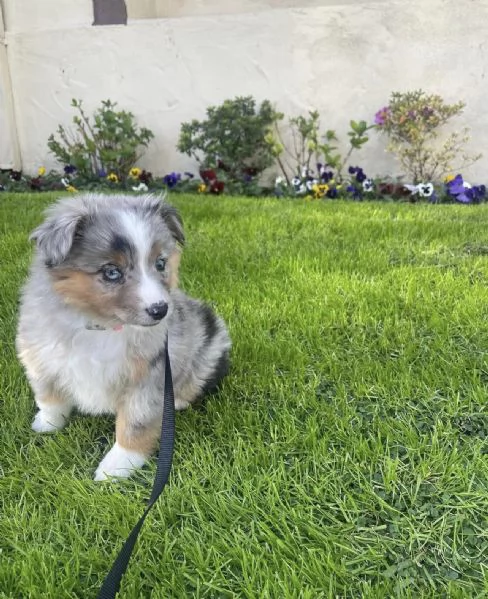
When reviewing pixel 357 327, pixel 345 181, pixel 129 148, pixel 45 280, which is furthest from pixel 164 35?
pixel 45 280

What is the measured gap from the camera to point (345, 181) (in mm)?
7125

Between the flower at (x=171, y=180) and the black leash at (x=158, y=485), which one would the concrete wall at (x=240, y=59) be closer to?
the flower at (x=171, y=180)

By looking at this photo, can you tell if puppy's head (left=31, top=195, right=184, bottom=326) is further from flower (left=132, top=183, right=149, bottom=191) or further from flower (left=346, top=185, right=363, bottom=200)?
flower (left=346, top=185, right=363, bottom=200)

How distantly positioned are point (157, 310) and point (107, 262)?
0.23 meters

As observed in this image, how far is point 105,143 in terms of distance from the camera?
300 inches

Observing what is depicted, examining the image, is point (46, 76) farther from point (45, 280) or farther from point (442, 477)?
point (442, 477)

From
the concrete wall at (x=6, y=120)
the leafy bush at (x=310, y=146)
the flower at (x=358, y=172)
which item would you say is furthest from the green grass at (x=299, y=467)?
the concrete wall at (x=6, y=120)

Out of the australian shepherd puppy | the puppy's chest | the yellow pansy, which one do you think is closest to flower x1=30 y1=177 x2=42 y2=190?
the yellow pansy

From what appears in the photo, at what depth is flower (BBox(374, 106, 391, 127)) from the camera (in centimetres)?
679

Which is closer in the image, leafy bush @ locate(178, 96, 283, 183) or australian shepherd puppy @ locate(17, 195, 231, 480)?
australian shepherd puppy @ locate(17, 195, 231, 480)

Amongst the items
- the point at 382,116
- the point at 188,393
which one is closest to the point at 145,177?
the point at 382,116

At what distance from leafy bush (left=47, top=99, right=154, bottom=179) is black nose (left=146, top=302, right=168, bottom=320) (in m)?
6.04

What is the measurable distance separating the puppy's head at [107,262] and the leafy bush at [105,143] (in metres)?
5.83

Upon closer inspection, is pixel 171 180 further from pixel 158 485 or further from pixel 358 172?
pixel 158 485
